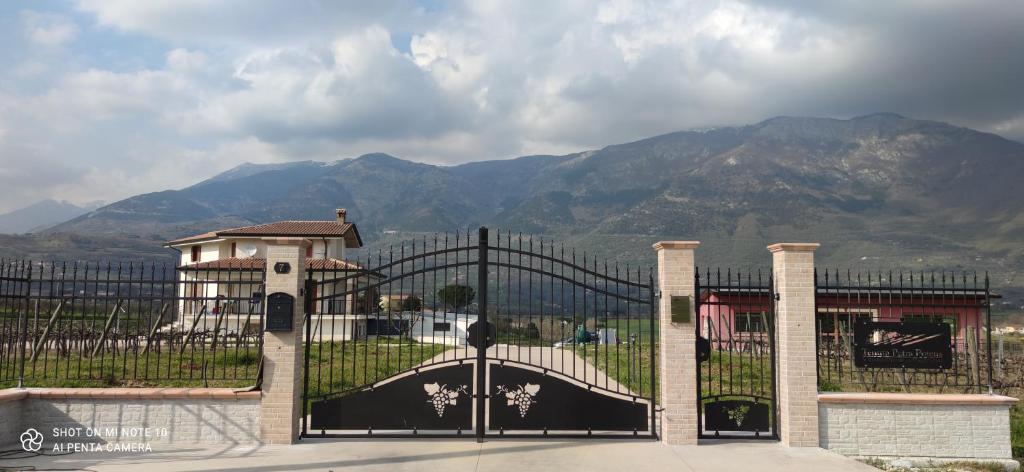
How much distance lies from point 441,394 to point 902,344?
6.48 m

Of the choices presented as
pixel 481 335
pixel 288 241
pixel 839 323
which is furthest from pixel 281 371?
pixel 839 323

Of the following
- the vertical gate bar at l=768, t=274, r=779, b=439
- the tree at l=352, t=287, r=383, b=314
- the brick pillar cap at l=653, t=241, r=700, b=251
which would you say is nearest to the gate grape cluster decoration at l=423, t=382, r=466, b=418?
the tree at l=352, t=287, r=383, b=314

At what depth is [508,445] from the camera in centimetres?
892

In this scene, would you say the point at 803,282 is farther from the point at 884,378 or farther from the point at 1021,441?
the point at 884,378

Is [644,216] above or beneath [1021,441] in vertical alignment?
→ above

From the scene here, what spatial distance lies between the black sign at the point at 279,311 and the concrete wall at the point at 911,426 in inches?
284

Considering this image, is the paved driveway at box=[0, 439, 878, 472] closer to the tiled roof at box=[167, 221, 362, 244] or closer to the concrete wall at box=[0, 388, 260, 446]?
the concrete wall at box=[0, 388, 260, 446]

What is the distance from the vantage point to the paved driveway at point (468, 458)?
7.83 m

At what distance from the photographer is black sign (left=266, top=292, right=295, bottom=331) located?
348 inches

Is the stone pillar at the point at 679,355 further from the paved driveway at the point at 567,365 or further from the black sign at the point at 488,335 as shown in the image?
the black sign at the point at 488,335

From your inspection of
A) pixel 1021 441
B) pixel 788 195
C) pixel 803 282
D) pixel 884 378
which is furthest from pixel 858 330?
pixel 788 195

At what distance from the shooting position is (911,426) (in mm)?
9047

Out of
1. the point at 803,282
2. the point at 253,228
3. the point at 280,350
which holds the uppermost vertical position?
the point at 253,228

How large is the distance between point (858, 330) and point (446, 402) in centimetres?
585
